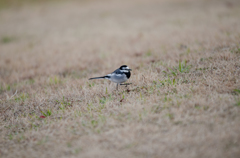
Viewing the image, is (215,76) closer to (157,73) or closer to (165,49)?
(157,73)

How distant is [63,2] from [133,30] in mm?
15936

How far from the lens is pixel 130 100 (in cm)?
518

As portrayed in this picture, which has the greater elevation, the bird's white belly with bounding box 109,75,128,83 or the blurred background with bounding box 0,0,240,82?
the blurred background with bounding box 0,0,240,82

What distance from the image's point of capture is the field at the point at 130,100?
3697 mm

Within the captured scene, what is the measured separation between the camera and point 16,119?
5133 mm

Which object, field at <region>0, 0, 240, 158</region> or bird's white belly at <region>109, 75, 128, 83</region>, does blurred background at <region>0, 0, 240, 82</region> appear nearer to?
field at <region>0, 0, 240, 158</region>

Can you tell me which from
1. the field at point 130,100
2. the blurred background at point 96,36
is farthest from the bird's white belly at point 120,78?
the blurred background at point 96,36

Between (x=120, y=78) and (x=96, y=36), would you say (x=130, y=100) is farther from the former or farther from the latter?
(x=96, y=36)

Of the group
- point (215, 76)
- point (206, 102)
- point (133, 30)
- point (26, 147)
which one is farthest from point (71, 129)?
point (133, 30)

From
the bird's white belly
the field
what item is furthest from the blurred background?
the bird's white belly

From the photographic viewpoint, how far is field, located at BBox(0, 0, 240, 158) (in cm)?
370

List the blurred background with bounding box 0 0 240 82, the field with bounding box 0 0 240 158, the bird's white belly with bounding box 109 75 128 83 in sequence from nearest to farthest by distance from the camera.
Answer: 1. the field with bounding box 0 0 240 158
2. the bird's white belly with bounding box 109 75 128 83
3. the blurred background with bounding box 0 0 240 82

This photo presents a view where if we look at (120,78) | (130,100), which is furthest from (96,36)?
(130,100)

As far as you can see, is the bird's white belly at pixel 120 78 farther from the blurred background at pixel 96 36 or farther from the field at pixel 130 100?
the blurred background at pixel 96 36
